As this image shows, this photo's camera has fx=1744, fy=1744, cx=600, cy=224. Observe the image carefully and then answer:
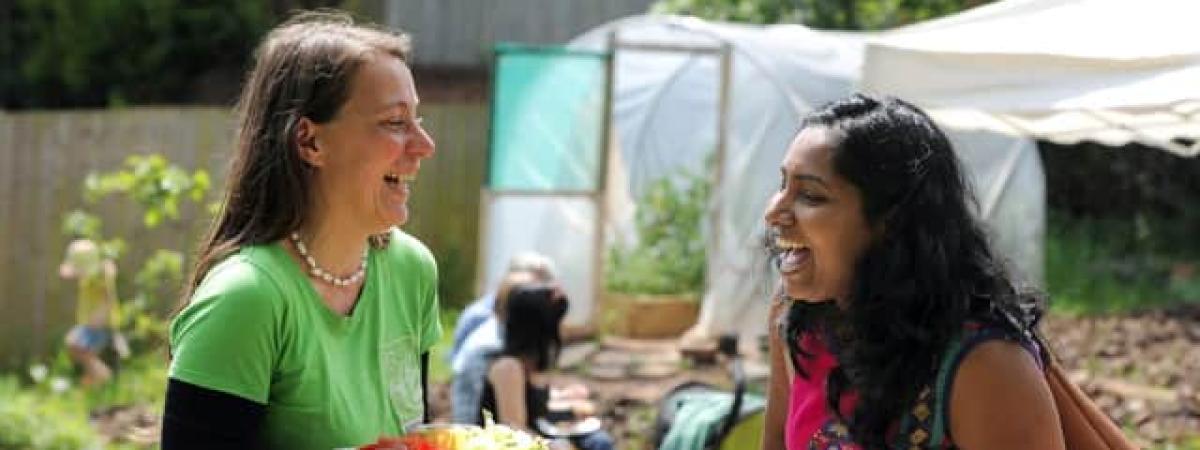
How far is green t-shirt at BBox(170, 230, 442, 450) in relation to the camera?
2457 mm

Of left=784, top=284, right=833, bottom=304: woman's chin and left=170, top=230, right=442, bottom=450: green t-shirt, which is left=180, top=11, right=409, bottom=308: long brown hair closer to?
left=170, top=230, right=442, bottom=450: green t-shirt

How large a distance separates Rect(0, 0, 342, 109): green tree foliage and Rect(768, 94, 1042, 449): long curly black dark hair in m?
13.6

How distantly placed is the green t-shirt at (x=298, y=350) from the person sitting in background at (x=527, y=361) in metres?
3.32

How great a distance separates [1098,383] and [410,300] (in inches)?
331

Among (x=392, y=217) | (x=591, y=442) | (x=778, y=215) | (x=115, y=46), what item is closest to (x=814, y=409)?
(x=778, y=215)

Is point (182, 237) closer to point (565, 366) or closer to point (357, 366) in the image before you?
point (565, 366)

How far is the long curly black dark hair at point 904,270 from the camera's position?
2588mm

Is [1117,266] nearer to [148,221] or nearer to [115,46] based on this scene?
[148,221]

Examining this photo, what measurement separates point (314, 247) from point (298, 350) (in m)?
0.20

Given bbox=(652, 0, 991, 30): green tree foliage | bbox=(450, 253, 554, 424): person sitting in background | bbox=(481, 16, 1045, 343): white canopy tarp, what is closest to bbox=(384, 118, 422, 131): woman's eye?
bbox=(450, 253, 554, 424): person sitting in background

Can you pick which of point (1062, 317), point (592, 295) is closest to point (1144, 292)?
point (1062, 317)

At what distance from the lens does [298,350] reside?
2.54 metres

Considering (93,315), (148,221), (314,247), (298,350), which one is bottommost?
(93,315)

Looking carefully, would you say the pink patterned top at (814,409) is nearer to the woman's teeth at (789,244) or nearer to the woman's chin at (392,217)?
the woman's teeth at (789,244)
